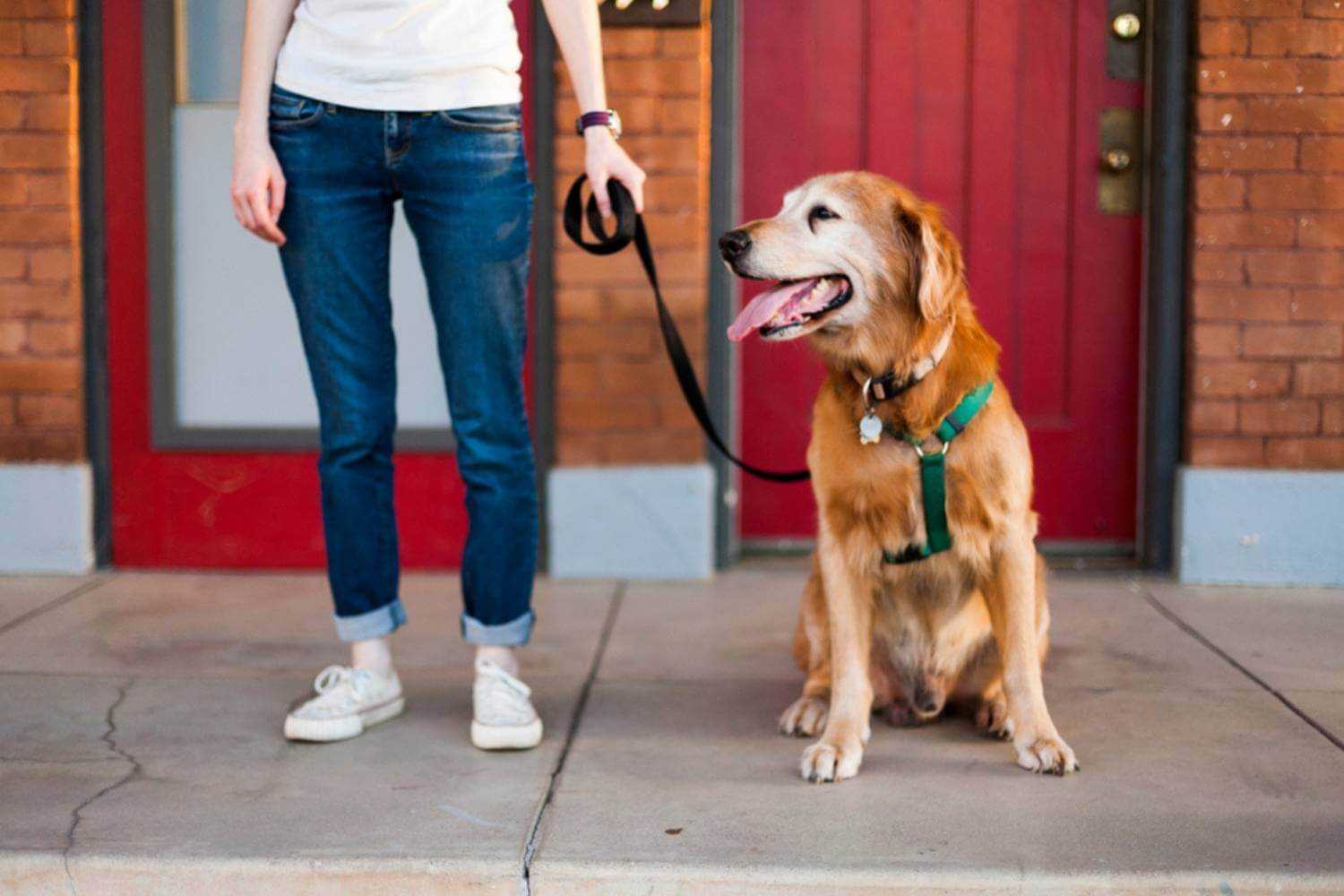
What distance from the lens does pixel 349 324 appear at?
3.05m

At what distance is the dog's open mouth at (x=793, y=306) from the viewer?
9.61 ft

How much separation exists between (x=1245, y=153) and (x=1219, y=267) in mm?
367

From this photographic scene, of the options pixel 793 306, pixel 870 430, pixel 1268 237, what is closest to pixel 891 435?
pixel 870 430

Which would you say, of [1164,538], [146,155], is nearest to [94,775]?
[146,155]

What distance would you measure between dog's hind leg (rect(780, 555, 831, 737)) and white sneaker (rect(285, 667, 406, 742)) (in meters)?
0.91

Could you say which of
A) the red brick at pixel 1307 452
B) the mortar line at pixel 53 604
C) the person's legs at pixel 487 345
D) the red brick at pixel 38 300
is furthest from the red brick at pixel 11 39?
the red brick at pixel 1307 452

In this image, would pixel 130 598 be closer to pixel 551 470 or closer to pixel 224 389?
pixel 224 389

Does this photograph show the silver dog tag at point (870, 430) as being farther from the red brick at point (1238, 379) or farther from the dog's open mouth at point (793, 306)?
the red brick at point (1238, 379)

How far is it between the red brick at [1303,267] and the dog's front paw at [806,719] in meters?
2.36

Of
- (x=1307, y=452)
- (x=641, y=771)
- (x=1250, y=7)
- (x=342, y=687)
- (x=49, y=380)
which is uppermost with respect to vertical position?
(x=1250, y=7)

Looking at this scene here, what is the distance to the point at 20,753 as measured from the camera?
Answer: 9.93ft

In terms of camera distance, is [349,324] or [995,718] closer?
[349,324]

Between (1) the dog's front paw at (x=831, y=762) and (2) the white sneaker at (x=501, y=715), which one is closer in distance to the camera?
(1) the dog's front paw at (x=831, y=762)

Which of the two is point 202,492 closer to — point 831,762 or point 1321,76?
point 831,762
